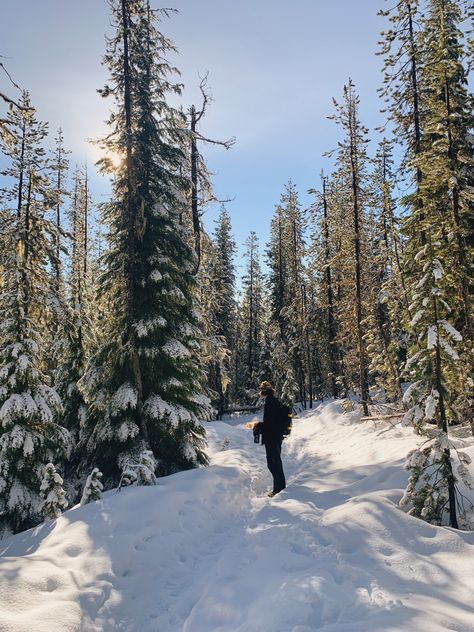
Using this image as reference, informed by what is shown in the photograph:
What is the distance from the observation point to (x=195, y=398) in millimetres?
13484

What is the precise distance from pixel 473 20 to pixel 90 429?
15.6 meters

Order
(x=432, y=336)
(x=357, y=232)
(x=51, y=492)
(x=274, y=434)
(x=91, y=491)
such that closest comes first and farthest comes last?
(x=432, y=336), (x=91, y=491), (x=274, y=434), (x=51, y=492), (x=357, y=232)

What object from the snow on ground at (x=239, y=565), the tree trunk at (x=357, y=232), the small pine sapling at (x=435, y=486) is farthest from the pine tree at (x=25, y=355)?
the tree trunk at (x=357, y=232)

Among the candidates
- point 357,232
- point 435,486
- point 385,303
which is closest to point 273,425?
point 435,486

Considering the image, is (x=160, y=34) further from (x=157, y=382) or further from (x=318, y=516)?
(x=318, y=516)

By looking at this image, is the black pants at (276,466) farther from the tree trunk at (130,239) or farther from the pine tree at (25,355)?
the pine tree at (25,355)

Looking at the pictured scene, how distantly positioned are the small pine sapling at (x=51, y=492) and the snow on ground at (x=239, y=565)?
2.17 meters

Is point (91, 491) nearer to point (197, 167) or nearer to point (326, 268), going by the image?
point (197, 167)

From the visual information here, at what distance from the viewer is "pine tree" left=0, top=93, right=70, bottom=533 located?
1283cm

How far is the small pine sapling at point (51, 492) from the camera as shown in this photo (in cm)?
1080

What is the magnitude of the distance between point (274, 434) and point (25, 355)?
819 cm

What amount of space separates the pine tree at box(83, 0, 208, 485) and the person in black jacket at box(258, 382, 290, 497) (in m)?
3.24

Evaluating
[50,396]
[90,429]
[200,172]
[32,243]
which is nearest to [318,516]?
[90,429]

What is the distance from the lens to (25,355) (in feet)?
43.8
